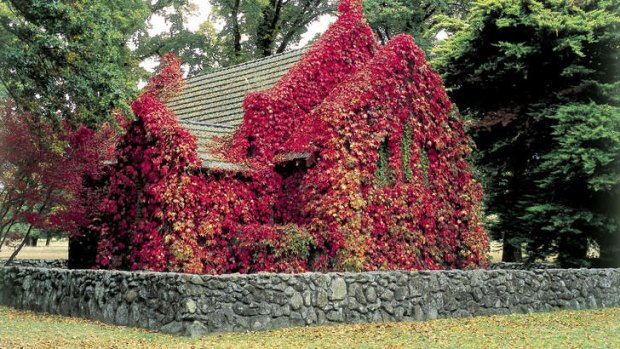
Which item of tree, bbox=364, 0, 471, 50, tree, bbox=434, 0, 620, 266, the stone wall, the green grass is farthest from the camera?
tree, bbox=364, 0, 471, 50

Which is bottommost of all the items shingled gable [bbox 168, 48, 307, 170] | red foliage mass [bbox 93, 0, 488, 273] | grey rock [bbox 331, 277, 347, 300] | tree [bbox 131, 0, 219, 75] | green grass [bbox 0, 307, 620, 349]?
green grass [bbox 0, 307, 620, 349]

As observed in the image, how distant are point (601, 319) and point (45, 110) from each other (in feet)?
40.2

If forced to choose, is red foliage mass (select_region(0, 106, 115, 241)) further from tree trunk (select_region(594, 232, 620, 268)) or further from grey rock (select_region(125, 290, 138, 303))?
tree trunk (select_region(594, 232, 620, 268))

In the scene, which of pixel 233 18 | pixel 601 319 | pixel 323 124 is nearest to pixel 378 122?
pixel 323 124

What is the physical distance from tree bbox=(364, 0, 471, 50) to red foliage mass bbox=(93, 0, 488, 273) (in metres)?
15.0

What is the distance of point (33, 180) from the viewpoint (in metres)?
17.4

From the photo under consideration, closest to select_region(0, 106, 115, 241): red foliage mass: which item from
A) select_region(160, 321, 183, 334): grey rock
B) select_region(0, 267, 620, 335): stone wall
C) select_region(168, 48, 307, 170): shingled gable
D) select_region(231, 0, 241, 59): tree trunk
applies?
select_region(0, 267, 620, 335): stone wall

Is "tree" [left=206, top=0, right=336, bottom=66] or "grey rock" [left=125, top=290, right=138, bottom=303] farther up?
"tree" [left=206, top=0, right=336, bottom=66]

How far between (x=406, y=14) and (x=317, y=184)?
65.0ft

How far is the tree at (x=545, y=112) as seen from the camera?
2125 cm

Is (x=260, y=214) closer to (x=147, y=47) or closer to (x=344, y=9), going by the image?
(x=344, y=9)

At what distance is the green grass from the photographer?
11289 millimetres

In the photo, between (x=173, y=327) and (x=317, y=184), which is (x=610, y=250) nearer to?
(x=317, y=184)

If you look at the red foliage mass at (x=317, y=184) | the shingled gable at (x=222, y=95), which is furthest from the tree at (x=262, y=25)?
the red foliage mass at (x=317, y=184)
